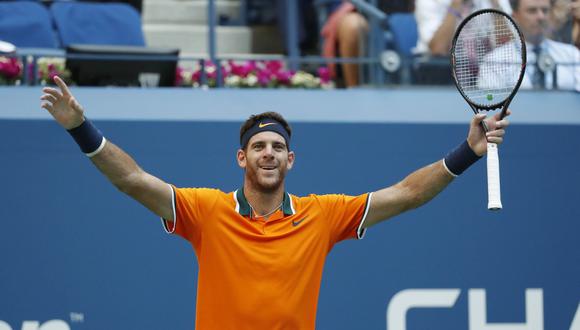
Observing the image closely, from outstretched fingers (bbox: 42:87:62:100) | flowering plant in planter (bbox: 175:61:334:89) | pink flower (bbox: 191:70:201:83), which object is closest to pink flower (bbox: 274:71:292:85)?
flowering plant in planter (bbox: 175:61:334:89)

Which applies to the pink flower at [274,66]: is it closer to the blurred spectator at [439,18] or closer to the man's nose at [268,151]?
the blurred spectator at [439,18]

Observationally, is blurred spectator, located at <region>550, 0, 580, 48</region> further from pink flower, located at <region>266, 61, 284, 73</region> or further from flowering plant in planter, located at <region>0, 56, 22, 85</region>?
Answer: flowering plant in planter, located at <region>0, 56, 22, 85</region>

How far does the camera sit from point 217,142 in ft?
19.7

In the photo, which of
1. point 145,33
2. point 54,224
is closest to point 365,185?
point 54,224

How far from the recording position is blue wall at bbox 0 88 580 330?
230 inches

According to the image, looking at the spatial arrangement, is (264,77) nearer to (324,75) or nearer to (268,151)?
(324,75)

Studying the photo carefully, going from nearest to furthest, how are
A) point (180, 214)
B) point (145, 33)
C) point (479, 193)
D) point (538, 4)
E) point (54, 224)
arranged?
point (180, 214) < point (54, 224) < point (479, 193) < point (538, 4) < point (145, 33)

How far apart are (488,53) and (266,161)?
6.46 feet

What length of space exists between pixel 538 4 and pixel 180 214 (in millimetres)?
3062

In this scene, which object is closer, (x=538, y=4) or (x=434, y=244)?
(x=434, y=244)

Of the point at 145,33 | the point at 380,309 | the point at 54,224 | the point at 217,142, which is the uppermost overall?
the point at 145,33

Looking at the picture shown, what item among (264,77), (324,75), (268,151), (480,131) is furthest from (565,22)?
(268,151)

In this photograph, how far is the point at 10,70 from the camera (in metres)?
6.40

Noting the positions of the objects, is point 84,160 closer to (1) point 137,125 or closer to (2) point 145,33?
(1) point 137,125
